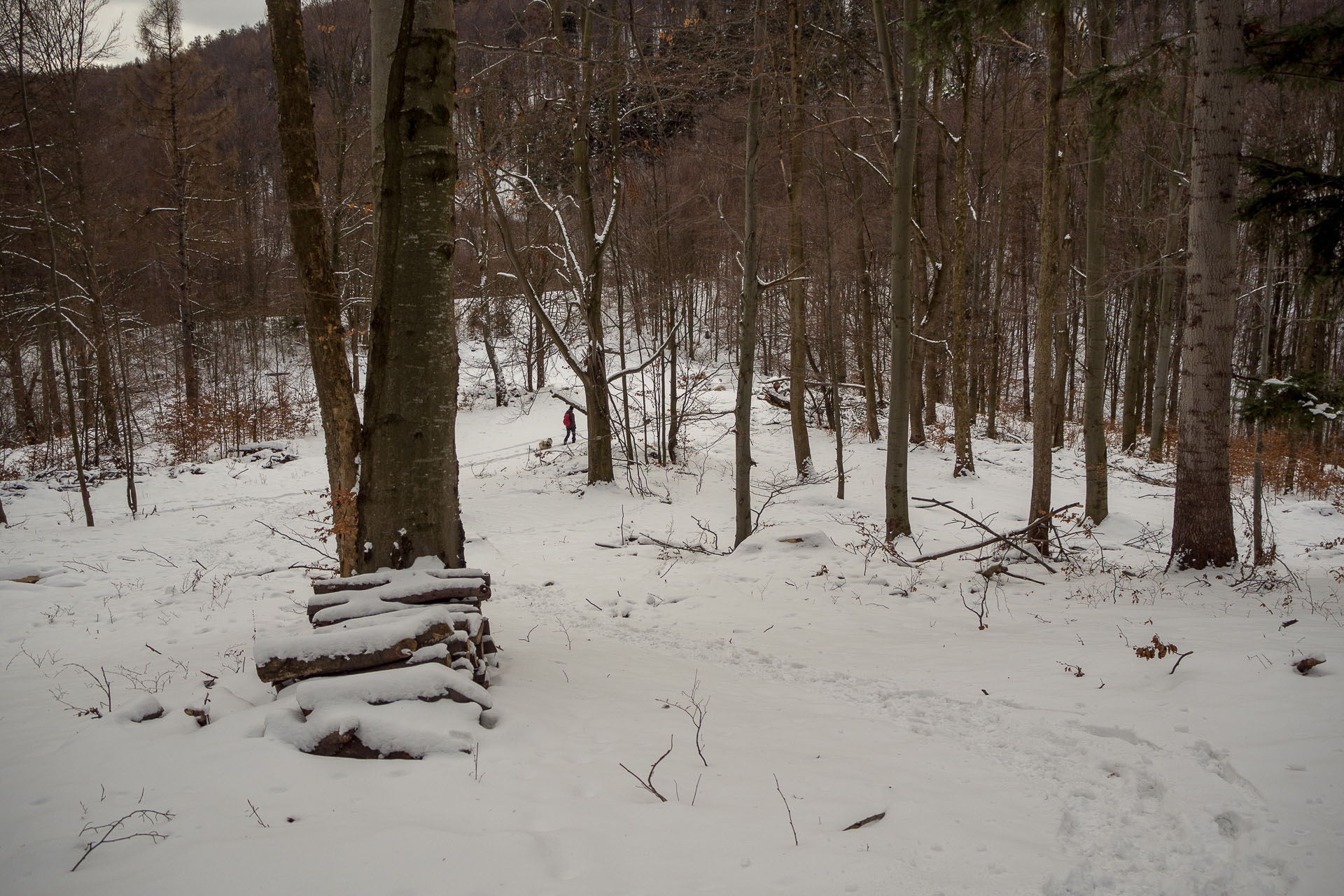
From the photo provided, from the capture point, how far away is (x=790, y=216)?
472 inches

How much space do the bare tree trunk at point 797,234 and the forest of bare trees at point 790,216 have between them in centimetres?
7

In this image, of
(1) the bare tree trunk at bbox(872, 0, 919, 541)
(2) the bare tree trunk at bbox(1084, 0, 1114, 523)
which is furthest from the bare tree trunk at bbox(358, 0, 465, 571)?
(2) the bare tree trunk at bbox(1084, 0, 1114, 523)

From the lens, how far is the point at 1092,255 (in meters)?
8.92

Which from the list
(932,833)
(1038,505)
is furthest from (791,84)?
(932,833)

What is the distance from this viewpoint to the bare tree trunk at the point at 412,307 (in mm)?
3945

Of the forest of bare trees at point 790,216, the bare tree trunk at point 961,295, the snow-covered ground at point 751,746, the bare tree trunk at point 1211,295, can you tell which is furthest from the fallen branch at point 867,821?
the bare tree trunk at point 961,295

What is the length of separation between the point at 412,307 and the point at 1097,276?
8873 mm

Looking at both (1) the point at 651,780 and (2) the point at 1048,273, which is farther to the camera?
(2) the point at 1048,273

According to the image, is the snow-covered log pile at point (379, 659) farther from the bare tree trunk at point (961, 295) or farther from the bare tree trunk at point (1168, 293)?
the bare tree trunk at point (1168, 293)

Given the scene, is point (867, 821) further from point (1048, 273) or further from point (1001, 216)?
point (1001, 216)

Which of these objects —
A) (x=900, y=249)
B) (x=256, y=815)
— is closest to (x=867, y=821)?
(x=256, y=815)

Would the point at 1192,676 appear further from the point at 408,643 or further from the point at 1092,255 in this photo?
the point at 1092,255

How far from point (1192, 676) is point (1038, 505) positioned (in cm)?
498

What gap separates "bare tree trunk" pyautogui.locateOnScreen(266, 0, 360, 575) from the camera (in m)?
4.91
